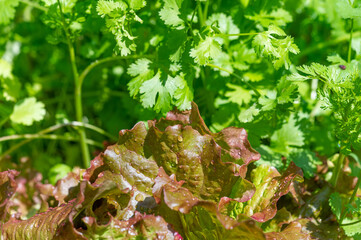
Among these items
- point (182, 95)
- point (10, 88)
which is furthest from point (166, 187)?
point (10, 88)

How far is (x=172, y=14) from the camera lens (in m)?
1.78

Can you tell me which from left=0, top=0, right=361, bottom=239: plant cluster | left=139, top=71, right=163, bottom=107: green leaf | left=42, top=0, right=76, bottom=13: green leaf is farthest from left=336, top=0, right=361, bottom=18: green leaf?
left=42, top=0, right=76, bottom=13: green leaf

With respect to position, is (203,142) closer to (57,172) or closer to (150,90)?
(150,90)

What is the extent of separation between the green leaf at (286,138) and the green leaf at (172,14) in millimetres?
768

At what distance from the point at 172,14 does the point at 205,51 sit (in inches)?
9.6

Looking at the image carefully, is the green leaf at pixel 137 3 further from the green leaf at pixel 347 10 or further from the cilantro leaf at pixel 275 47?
the green leaf at pixel 347 10

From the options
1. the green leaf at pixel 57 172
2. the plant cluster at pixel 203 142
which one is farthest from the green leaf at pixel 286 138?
the green leaf at pixel 57 172

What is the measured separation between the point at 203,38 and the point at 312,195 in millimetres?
924

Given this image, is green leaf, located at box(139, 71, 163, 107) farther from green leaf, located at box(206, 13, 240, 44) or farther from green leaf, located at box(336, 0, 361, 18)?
green leaf, located at box(336, 0, 361, 18)

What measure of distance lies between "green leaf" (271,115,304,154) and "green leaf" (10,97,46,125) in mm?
1289

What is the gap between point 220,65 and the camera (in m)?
2.07

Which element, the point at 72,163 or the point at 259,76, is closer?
the point at 259,76

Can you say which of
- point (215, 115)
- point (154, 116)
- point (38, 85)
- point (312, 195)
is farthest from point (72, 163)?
point (312, 195)

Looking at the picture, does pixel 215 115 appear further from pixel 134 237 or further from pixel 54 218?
pixel 54 218
